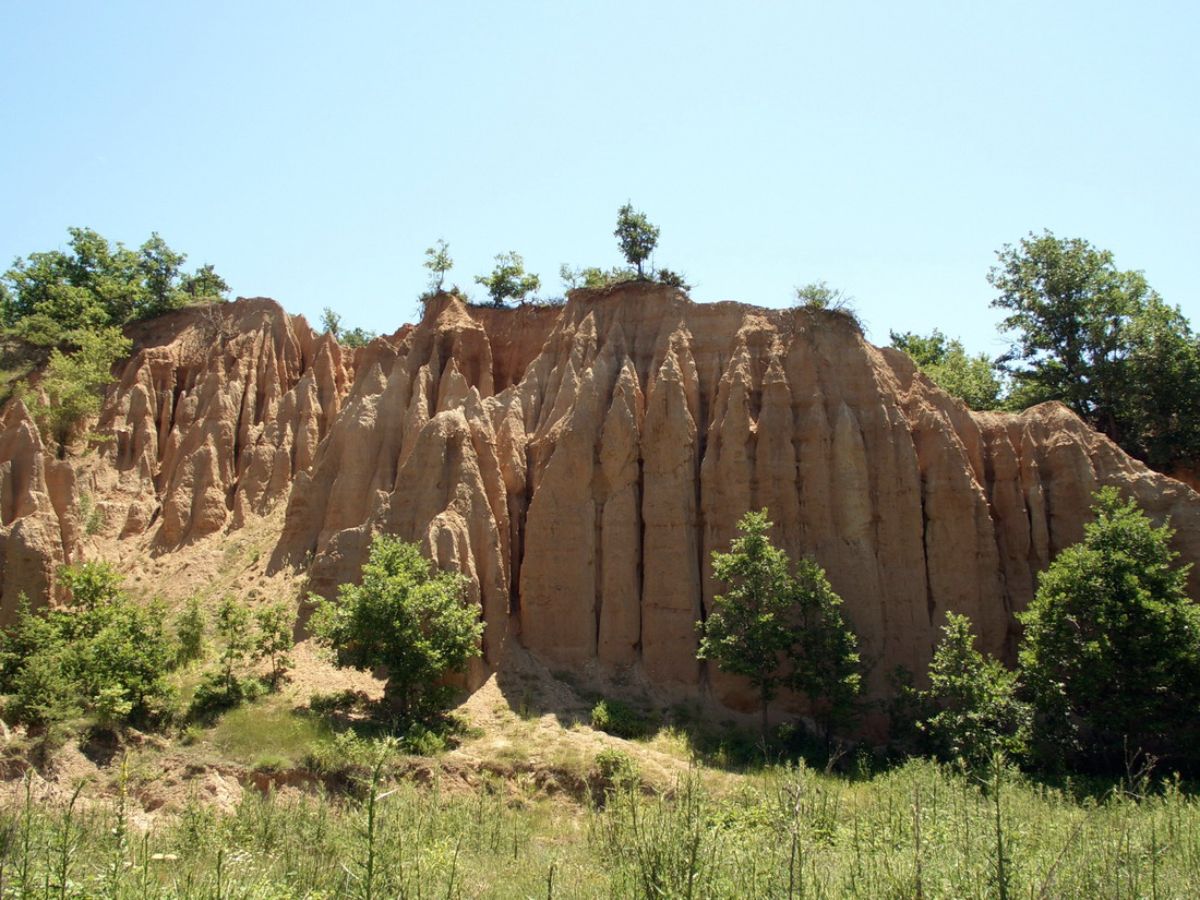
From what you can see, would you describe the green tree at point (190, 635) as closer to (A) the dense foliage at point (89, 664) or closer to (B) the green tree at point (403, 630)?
(A) the dense foliage at point (89, 664)

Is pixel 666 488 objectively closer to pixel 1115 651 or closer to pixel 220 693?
pixel 1115 651

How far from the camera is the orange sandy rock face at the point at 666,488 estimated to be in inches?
1168

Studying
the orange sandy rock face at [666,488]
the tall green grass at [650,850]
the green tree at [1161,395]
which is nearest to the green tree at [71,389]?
the orange sandy rock face at [666,488]

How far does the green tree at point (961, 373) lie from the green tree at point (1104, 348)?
3.85 feet

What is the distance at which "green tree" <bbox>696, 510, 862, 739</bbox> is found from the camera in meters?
26.3

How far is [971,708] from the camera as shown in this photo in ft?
82.8

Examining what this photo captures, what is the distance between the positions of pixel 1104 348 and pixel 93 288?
1849 inches

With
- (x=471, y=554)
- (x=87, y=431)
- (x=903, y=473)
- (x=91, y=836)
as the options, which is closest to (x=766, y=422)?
(x=903, y=473)

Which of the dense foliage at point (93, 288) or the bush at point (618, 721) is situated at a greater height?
the dense foliage at point (93, 288)

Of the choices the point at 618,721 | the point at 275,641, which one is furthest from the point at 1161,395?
the point at 275,641

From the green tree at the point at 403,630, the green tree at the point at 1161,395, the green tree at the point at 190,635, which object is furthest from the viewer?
the green tree at the point at 1161,395

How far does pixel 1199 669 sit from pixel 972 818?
11839 millimetres

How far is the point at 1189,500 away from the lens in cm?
2886

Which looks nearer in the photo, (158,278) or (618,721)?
(618,721)
